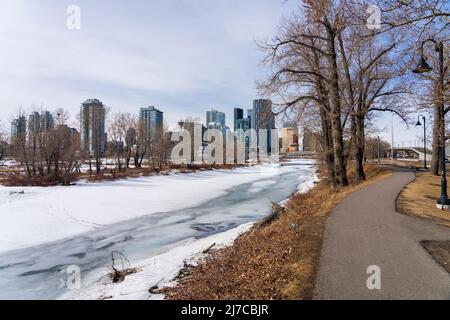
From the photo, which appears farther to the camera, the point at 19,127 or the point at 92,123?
the point at 92,123

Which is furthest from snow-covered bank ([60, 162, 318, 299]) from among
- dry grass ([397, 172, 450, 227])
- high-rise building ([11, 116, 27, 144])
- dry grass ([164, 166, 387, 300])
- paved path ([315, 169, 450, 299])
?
high-rise building ([11, 116, 27, 144])

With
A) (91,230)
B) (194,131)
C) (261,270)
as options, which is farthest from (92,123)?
(261,270)

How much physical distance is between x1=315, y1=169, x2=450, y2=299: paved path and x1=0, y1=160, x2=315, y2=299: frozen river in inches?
195

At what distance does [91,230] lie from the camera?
1580 cm

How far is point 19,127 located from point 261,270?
4857 centimetres

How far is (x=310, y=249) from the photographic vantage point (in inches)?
323

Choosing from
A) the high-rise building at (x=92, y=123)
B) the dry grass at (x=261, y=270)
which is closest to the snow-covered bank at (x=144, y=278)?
the dry grass at (x=261, y=270)

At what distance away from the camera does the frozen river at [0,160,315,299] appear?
32.3ft

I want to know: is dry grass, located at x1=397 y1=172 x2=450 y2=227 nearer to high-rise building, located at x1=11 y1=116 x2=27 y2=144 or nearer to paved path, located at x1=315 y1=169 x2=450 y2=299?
paved path, located at x1=315 y1=169 x2=450 y2=299

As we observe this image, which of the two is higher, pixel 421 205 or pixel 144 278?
pixel 421 205

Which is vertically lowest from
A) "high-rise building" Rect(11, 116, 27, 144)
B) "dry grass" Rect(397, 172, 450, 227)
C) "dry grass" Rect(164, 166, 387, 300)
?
"dry grass" Rect(164, 166, 387, 300)

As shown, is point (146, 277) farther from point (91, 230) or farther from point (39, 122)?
point (39, 122)

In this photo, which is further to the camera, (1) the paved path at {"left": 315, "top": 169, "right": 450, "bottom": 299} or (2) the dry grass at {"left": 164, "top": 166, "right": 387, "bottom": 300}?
(2) the dry grass at {"left": 164, "top": 166, "right": 387, "bottom": 300}
